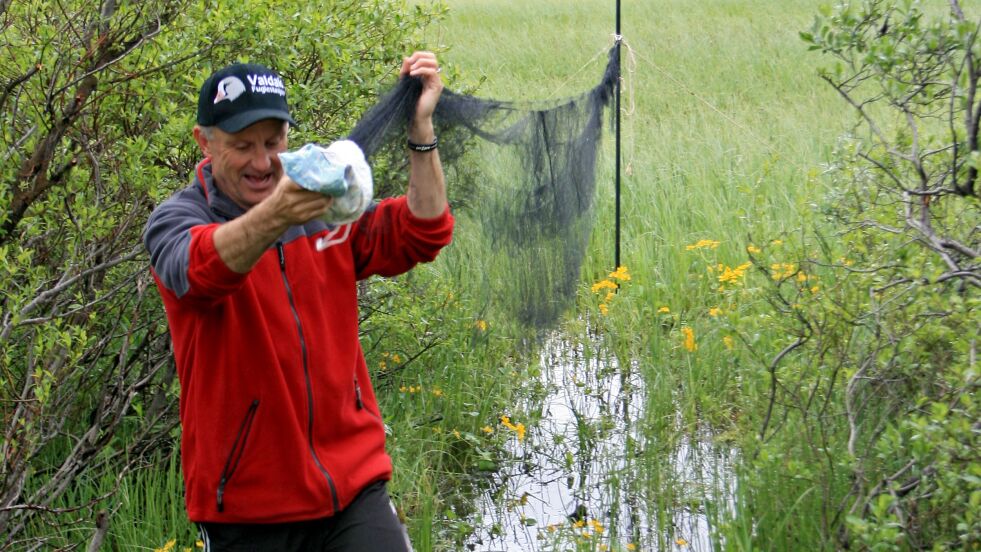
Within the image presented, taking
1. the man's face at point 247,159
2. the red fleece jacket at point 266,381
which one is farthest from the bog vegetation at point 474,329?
the man's face at point 247,159

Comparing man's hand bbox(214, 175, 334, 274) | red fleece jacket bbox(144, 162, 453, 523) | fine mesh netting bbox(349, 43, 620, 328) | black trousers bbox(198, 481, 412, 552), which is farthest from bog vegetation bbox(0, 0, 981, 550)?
man's hand bbox(214, 175, 334, 274)

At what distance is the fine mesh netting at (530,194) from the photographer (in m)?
3.58

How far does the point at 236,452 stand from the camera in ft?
A: 7.61

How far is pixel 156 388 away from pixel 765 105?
7.55 m

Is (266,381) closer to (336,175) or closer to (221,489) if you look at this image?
(221,489)

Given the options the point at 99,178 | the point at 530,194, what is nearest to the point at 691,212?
the point at 530,194

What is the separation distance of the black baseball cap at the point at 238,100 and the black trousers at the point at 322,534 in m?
0.85

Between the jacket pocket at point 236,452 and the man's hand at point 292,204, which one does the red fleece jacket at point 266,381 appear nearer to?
the jacket pocket at point 236,452

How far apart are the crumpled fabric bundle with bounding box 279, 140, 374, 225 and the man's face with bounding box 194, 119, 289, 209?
29 centimetres

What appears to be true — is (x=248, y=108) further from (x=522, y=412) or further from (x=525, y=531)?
(x=522, y=412)

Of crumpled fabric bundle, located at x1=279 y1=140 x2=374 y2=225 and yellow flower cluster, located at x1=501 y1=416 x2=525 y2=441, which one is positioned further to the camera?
yellow flower cluster, located at x1=501 y1=416 x2=525 y2=441

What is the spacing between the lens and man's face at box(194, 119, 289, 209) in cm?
234

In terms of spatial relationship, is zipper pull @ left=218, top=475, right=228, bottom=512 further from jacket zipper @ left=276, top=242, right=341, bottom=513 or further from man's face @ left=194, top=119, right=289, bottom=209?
man's face @ left=194, top=119, right=289, bottom=209

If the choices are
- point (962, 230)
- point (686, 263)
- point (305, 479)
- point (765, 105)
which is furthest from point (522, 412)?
point (765, 105)
